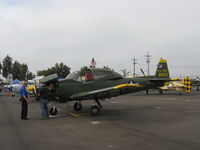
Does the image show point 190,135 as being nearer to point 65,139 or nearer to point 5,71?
point 65,139

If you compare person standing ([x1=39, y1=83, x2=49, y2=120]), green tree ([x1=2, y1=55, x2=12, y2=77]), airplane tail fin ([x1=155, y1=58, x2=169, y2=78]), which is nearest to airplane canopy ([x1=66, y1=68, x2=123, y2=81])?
person standing ([x1=39, y1=83, x2=49, y2=120])

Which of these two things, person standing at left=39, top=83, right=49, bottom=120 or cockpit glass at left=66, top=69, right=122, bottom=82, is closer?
person standing at left=39, top=83, right=49, bottom=120

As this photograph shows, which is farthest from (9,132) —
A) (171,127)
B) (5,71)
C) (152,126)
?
(5,71)

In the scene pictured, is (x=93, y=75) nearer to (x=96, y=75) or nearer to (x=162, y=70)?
(x=96, y=75)

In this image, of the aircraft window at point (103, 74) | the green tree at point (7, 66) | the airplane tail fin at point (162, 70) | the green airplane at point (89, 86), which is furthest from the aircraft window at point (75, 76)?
the green tree at point (7, 66)

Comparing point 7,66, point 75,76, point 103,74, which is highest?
point 7,66

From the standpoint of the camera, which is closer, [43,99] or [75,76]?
[43,99]

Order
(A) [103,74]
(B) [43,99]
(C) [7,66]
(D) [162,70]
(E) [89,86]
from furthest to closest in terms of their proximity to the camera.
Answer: (C) [7,66], (D) [162,70], (A) [103,74], (E) [89,86], (B) [43,99]

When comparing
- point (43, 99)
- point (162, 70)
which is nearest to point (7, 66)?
point (162, 70)

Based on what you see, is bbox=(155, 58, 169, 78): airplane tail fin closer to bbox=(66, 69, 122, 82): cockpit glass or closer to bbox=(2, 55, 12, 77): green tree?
bbox=(66, 69, 122, 82): cockpit glass

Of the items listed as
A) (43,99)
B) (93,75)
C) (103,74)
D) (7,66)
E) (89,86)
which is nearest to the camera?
(43,99)

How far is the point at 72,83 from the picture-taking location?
32.1ft

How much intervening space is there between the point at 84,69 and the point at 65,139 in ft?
16.7

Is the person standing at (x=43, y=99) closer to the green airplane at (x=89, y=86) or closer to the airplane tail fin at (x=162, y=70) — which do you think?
the green airplane at (x=89, y=86)
